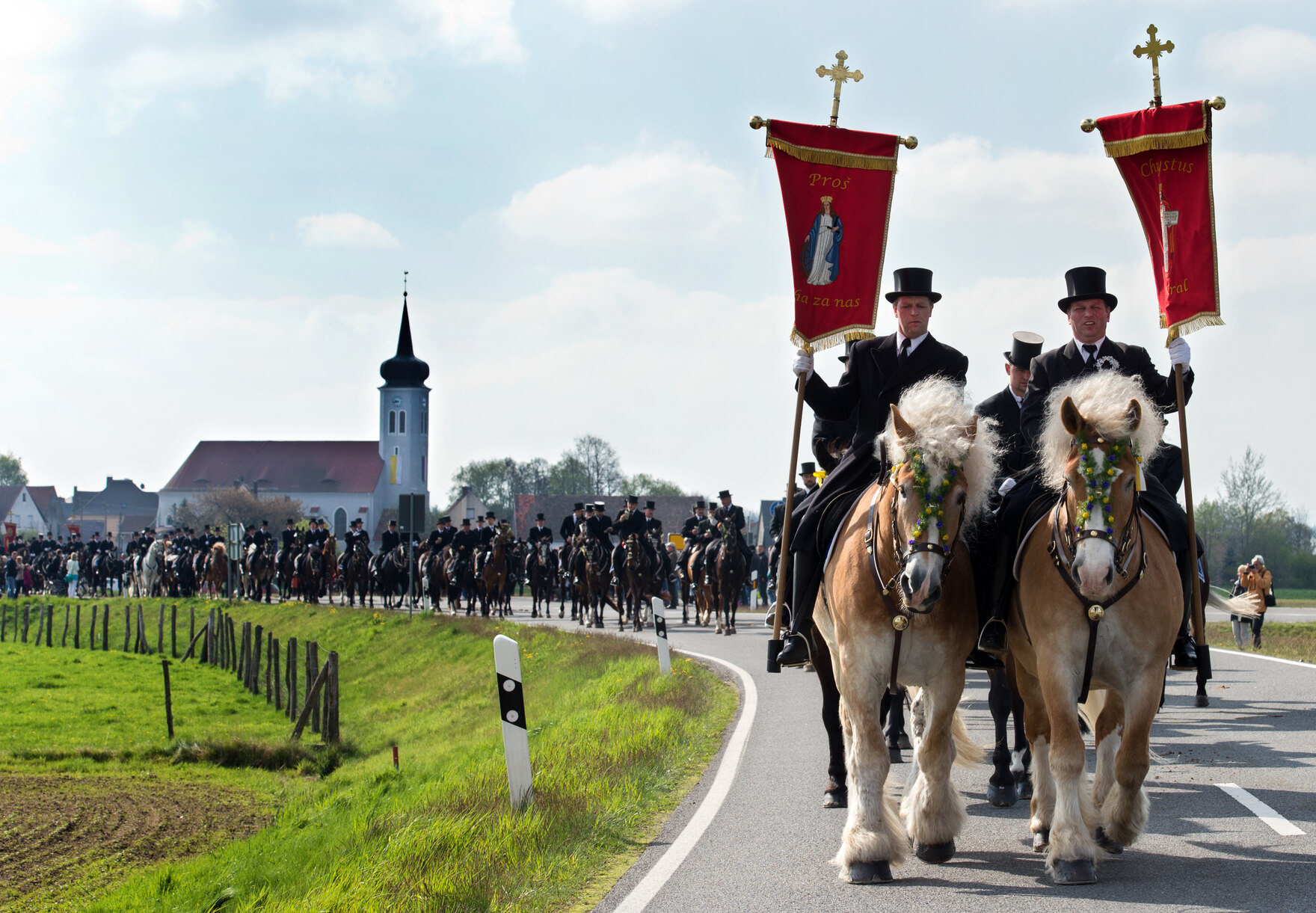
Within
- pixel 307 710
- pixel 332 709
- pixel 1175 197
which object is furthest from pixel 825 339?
pixel 307 710

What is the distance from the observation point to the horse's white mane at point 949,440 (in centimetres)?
621

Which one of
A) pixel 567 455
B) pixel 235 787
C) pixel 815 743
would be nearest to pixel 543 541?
pixel 235 787

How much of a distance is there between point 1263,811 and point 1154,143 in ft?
13.2

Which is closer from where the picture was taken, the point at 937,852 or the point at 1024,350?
the point at 937,852

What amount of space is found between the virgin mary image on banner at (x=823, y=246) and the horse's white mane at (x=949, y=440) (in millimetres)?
2669

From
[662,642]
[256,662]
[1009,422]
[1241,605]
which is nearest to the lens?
[1241,605]

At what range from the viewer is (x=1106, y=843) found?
646 cm

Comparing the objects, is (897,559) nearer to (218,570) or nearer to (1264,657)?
(1264,657)

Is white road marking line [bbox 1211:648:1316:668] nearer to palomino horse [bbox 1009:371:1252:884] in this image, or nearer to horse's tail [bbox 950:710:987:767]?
horse's tail [bbox 950:710:987:767]

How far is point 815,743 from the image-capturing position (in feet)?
36.3

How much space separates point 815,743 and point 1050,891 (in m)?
5.23

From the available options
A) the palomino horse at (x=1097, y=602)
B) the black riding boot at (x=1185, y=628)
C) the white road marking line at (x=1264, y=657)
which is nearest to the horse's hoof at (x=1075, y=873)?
the palomino horse at (x=1097, y=602)

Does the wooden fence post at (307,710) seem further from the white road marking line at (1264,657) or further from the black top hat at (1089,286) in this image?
the black top hat at (1089,286)

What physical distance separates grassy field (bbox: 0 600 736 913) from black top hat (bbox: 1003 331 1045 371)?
12.3ft
